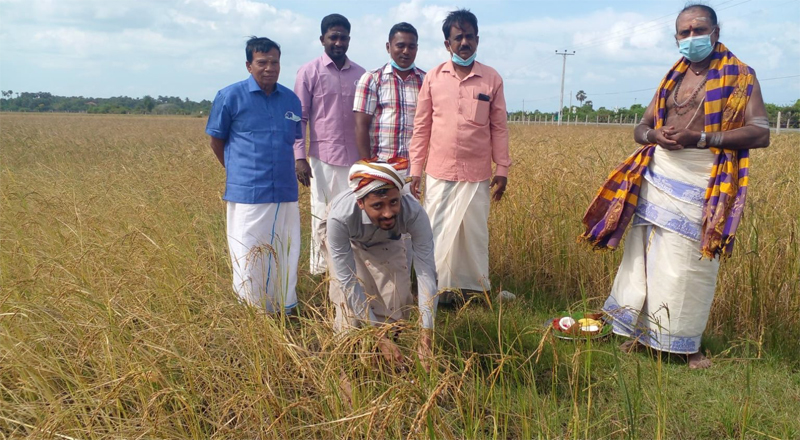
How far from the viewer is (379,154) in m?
4.16

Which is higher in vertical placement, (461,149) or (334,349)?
(461,149)

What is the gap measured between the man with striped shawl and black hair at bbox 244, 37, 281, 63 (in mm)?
2144

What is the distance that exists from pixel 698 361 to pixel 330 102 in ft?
9.76

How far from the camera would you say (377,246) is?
3.17 meters

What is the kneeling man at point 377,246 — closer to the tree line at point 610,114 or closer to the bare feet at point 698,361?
the bare feet at point 698,361

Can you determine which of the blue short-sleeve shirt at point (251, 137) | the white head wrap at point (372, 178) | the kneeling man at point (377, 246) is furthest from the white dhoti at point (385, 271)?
the blue short-sleeve shirt at point (251, 137)

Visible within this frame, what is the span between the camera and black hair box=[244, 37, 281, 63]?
3.49 metres

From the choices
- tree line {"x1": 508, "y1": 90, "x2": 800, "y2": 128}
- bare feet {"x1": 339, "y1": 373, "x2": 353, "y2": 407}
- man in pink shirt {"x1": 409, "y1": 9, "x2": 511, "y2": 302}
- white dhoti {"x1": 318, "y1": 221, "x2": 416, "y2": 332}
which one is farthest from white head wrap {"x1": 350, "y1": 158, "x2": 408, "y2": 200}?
tree line {"x1": 508, "y1": 90, "x2": 800, "y2": 128}

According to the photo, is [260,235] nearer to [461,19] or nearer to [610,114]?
[461,19]

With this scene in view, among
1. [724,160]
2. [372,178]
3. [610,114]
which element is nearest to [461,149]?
[372,178]

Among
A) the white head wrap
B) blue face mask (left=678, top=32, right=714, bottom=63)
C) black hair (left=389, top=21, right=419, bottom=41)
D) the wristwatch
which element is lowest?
the white head wrap

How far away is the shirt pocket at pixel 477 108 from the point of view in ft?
12.4

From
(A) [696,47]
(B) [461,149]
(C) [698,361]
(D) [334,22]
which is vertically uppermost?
(D) [334,22]

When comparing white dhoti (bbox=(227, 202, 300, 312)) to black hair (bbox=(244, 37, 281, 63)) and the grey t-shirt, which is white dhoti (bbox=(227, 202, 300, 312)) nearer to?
the grey t-shirt
